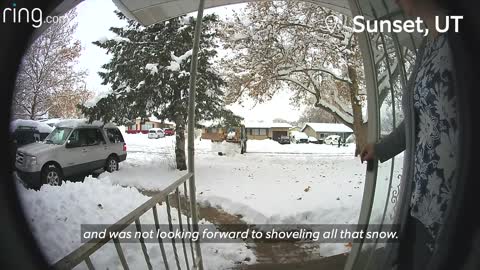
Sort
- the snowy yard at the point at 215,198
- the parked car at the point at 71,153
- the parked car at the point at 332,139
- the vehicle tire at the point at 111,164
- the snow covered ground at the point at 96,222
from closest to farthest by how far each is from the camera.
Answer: the snow covered ground at the point at 96,222 < the snowy yard at the point at 215,198 < the parked car at the point at 71,153 < the vehicle tire at the point at 111,164 < the parked car at the point at 332,139

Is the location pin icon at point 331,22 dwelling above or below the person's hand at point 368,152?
above

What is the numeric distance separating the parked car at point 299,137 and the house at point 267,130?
1.11 metres

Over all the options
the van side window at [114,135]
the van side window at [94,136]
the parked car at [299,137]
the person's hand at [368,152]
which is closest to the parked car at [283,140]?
the parked car at [299,137]

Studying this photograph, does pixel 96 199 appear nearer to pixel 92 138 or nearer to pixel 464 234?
pixel 92 138

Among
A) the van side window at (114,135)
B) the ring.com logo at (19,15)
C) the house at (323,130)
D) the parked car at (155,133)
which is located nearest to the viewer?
the ring.com logo at (19,15)

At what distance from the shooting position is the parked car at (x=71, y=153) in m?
8.37

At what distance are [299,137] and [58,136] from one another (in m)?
27.5

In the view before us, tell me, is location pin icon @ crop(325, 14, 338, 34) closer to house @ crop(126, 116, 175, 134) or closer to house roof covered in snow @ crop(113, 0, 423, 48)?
house @ crop(126, 116, 175, 134)

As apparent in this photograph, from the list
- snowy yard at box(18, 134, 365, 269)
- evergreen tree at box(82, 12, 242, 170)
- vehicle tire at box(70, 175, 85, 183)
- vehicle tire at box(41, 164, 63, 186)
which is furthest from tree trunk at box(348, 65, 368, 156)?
vehicle tire at box(41, 164, 63, 186)

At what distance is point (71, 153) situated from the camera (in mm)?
9695

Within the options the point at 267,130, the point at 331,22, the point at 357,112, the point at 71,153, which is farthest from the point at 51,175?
the point at 267,130

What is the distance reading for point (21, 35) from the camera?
1.02 m

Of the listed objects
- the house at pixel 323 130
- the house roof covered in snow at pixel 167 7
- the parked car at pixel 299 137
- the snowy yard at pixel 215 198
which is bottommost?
the snowy yard at pixel 215 198

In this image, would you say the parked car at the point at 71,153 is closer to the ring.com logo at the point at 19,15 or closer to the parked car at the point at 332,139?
the ring.com logo at the point at 19,15
